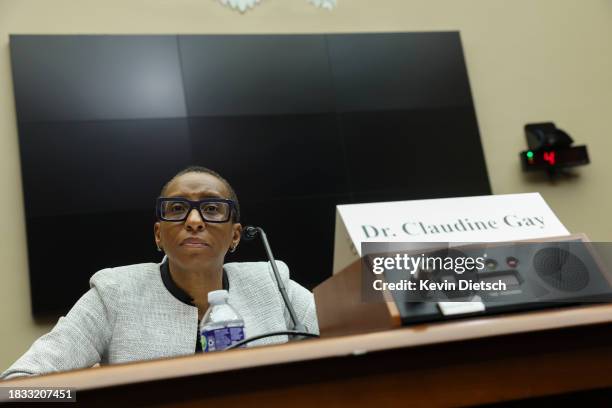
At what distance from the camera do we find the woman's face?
1468mm

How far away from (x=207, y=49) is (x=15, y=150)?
106 cm

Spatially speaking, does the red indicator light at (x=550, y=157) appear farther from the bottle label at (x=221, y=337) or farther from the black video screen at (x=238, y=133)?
the bottle label at (x=221, y=337)

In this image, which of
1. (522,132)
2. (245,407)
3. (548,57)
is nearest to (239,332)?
(245,407)

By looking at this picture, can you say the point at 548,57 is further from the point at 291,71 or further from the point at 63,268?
the point at 63,268

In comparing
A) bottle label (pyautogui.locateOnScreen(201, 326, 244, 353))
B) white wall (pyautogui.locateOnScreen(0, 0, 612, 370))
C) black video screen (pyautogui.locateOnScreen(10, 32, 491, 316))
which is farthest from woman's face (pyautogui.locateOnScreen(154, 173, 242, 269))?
white wall (pyautogui.locateOnScreen(0, 0, 612, 370))

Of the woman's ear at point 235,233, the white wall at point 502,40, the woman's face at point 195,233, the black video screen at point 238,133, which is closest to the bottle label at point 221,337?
the woman's face at point 195,233

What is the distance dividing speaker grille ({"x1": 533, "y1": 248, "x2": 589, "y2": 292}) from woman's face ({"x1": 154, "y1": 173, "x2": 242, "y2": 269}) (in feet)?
2.72

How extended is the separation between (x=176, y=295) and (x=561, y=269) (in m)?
0.88

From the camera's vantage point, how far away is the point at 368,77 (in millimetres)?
3312

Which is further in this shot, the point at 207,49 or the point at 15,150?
the point at 207,49

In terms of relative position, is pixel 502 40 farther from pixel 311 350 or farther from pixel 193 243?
pixel 311 350

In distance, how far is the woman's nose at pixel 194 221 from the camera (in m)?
1.48

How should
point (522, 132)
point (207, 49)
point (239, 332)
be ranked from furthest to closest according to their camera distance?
point (522, 132) < point (207, 49) < point (239, 332)

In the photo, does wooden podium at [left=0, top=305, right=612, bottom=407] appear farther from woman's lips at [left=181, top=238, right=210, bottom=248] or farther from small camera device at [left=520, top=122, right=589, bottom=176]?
small camera device at [left=520, top=122, right=589, bottom=176]
